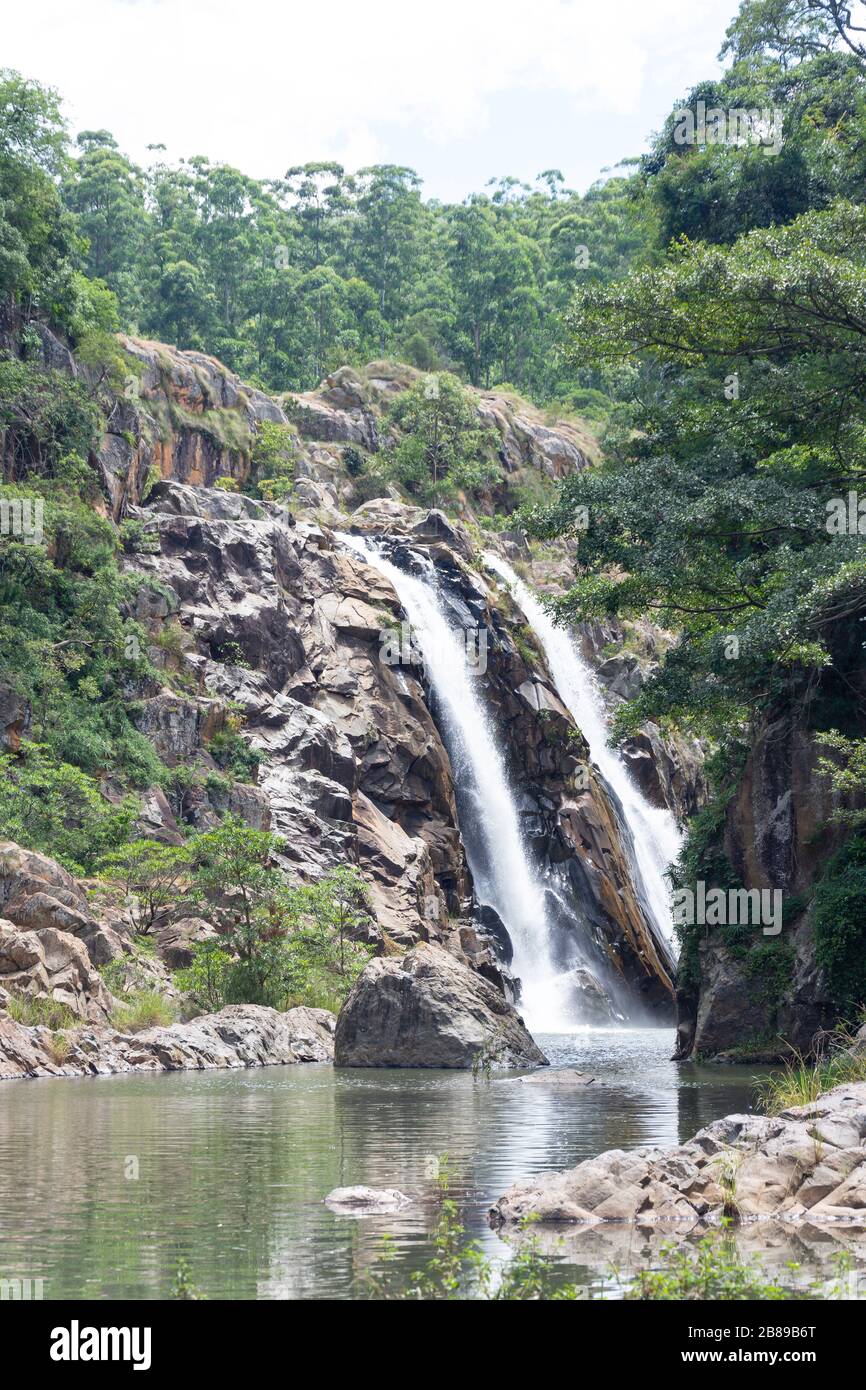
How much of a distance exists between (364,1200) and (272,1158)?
2951 millimetres

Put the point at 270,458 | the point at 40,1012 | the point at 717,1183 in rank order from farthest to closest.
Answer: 1. the point at 270,458
2. the point at 40,1012
3. the point at 717,1183

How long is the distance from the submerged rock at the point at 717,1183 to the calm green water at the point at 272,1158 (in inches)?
22.0

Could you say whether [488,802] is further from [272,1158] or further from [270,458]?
[272,1158]

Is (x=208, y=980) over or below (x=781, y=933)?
below

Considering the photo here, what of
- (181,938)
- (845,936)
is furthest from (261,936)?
(845,936)

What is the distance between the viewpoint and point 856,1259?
8.52m

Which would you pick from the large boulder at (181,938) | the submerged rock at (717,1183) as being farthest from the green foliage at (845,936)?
the large boulder at (181,938)

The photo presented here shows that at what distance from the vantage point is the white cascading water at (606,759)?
4941cm

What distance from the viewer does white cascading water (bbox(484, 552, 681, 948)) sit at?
1945 inches

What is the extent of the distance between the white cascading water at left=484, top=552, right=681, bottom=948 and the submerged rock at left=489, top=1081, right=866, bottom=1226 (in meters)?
36.9

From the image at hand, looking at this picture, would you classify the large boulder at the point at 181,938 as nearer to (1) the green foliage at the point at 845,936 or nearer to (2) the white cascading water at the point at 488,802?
(2) the white cascading water at the point at 488,802

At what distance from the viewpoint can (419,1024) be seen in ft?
84.8

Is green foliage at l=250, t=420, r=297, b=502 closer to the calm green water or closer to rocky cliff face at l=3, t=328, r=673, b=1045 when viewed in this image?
rocky cliff face at l=3, t=328, r=673, b=1045

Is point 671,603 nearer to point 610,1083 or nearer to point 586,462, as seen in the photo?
point 610,1083
